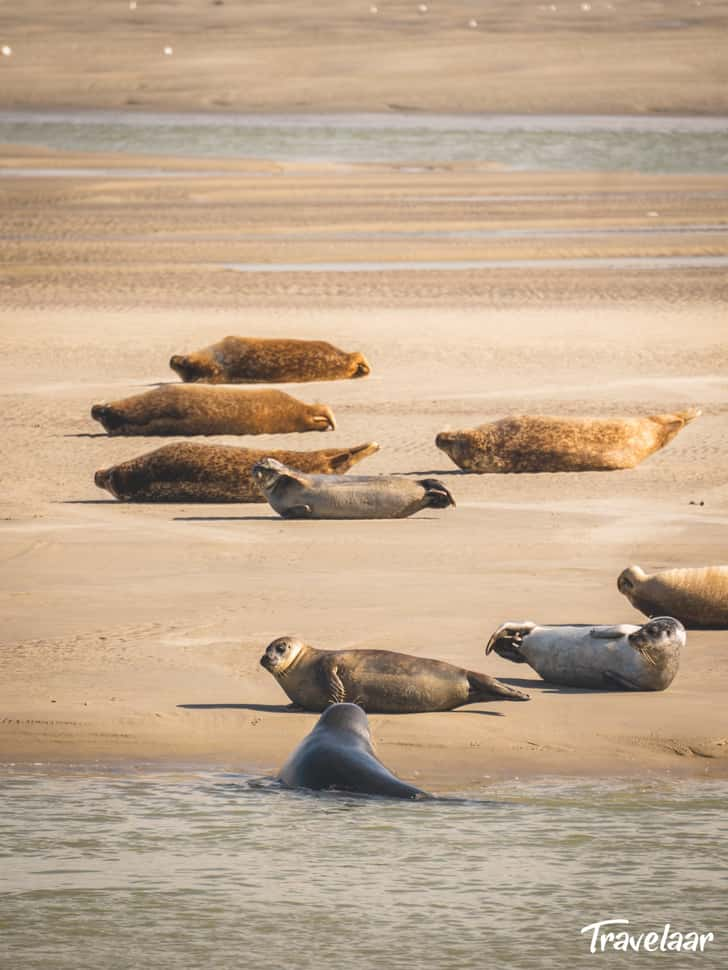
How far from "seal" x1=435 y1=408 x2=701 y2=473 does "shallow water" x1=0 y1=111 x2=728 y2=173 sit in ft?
86.8

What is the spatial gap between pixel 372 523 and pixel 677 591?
2.59m

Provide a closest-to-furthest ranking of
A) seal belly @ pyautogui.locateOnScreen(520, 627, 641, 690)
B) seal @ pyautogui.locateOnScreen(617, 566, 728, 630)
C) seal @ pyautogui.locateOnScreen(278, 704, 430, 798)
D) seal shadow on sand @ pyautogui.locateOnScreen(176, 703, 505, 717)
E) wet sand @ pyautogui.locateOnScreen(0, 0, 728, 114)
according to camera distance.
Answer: seal @ pyautogui.locateOnScreen(278, 704, 430, 798) → seal shadow on sand @ pyautogui.locateOnScreen(176, 703, 505, 717) → seal belly @ pyautogui.locateOnScreen(520, 627, 641, 690) → seal @ pyautogui.locateOnScreen(617, 566, 728, 630) → wet sand @ pyautogui.locateOnScreen(0, 0, 728, 114)

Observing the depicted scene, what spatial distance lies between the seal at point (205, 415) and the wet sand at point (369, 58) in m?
37.5

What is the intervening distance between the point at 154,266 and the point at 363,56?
37.5 m

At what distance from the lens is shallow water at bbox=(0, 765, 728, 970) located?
512cm

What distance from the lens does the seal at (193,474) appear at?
10969mm

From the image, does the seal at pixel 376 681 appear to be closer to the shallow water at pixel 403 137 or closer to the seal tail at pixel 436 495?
the seal tail at pixel 436 495

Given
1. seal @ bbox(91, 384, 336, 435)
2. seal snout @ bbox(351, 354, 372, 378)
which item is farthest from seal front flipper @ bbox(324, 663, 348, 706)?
seal snout @ bbox(351, 354, 372, 378)

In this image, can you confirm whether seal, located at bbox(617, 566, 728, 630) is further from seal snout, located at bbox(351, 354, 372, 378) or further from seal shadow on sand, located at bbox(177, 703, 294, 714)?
seal snout, located at bbox(351, 354, 372, 378)

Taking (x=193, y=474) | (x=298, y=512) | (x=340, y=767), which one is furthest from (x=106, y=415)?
(x=340, y=767)

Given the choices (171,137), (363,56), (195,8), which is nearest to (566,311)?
(171,137)

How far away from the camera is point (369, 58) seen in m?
60.5

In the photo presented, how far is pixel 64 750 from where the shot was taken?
22.3 ft

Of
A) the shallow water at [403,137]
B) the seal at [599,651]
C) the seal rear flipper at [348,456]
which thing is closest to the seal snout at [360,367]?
the seal rear flipper at [348,456]
